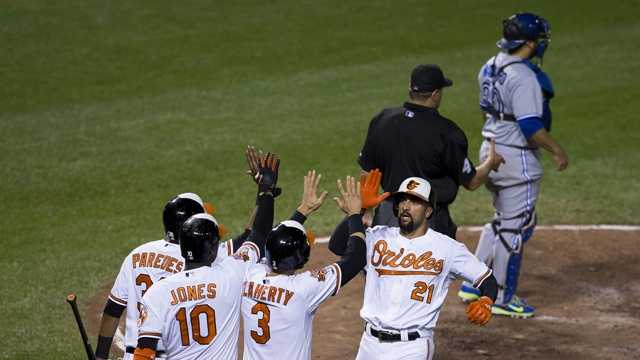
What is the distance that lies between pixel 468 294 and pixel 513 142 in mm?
1394

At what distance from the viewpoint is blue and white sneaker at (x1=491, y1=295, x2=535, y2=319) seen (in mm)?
9070

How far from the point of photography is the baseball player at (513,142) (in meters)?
8.93

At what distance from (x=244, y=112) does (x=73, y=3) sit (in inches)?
333

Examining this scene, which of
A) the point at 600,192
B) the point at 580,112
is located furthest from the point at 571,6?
the point at 600,192

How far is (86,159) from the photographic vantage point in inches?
540

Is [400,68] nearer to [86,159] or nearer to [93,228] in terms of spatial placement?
[86,159]

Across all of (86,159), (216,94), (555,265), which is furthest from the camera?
(216,94)

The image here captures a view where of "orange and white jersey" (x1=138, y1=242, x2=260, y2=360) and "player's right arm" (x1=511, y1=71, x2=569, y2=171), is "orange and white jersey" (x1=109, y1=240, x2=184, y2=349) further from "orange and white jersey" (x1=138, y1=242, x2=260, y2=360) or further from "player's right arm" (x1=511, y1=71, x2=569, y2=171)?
"player's right arm" (x1=511, y1=71, x2=569, y2=171)

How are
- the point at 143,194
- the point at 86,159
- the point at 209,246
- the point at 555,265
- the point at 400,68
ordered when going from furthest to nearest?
the point at 400,68, the point at 86,159, the point at 143,194, the point at 555,265, the point at 209,246

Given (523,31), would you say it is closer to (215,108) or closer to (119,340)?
(119,340)

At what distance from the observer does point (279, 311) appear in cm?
589

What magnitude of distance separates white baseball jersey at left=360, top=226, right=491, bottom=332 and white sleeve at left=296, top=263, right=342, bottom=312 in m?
0.48

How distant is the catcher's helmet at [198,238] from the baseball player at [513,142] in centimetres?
384

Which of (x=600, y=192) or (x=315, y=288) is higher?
(x=315, y=288)
